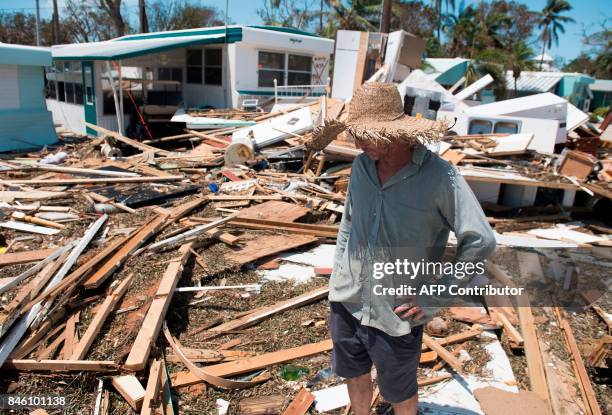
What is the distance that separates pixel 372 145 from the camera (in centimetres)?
210

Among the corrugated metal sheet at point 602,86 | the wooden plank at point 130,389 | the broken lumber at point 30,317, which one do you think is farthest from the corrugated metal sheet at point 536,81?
the wooden plank at point 130,389

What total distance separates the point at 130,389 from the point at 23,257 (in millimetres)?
2951

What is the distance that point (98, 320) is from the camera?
366 cm

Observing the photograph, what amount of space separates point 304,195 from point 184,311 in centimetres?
380

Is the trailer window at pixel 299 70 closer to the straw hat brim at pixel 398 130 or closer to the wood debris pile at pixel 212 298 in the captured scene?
the wood debris pile at pixel 212 298

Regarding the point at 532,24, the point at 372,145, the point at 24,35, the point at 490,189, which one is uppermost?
the point at 532,24

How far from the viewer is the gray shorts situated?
2.22 m

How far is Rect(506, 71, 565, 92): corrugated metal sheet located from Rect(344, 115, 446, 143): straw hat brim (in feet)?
122

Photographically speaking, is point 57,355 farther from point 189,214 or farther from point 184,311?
point 189,214

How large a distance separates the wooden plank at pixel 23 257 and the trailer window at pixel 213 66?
11311mm

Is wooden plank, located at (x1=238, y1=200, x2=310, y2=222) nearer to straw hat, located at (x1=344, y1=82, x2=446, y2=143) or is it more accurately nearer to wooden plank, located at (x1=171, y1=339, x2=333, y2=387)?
wooden plank, located at (x1=171, y1=339, x2=333, y2=387)

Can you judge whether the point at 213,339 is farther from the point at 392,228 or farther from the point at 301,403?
the point at 392,228

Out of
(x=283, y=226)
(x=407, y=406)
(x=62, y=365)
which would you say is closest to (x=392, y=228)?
(x=407, y=406)

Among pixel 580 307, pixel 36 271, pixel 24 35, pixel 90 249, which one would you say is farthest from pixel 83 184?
pixel 24 35
